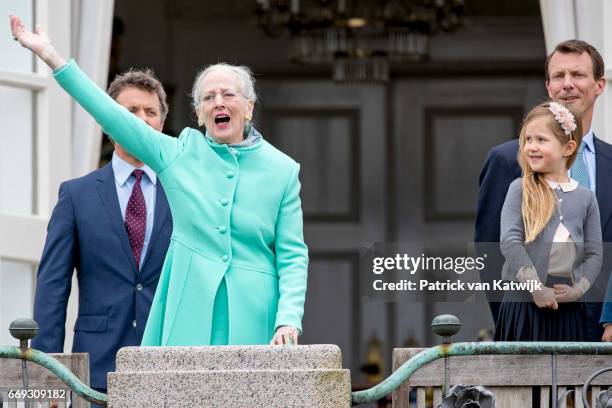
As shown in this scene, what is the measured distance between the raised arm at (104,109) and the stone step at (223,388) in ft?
2.30

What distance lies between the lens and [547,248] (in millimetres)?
5730

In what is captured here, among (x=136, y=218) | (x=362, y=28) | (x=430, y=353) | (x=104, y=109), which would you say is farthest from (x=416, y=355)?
(x=362, y=28)

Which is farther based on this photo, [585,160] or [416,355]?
[585,160]

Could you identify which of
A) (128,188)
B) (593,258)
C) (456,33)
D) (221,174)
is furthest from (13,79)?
(456,33)

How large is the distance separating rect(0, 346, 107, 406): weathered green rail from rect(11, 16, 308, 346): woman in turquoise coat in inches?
11.3

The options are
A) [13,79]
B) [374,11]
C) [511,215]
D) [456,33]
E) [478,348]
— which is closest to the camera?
[478,348]

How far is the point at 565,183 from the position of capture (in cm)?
591

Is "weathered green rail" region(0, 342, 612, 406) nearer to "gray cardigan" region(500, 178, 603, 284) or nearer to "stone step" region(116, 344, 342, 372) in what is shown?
"stone step" region(116, 344, 342, 372)

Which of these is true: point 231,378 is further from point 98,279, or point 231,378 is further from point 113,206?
point 113,206

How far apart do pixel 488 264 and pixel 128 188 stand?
1.42 metres

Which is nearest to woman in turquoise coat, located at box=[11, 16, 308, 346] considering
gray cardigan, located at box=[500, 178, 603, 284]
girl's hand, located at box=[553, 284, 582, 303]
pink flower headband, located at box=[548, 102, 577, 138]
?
gray cardigan, located at box=[500, 178, 603, 284]

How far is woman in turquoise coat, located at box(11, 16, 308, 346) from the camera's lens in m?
5.32

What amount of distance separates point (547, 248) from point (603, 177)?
64 centimetres

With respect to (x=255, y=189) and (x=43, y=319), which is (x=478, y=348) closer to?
(x=255, y=189)
